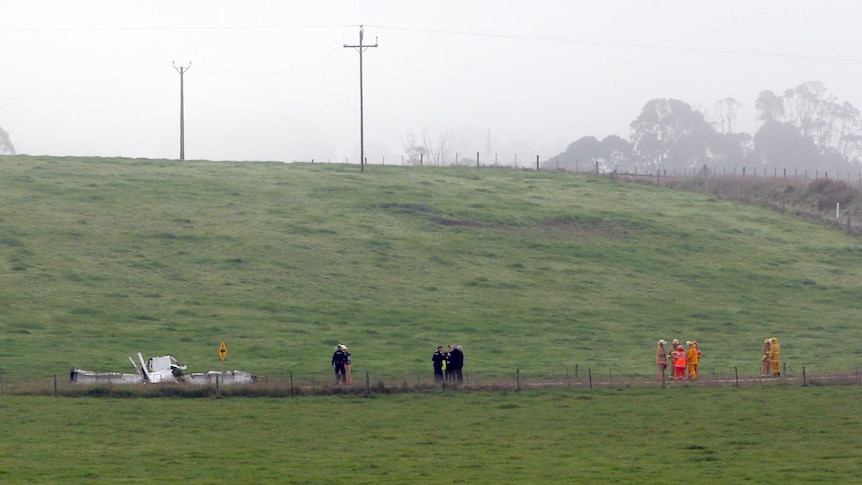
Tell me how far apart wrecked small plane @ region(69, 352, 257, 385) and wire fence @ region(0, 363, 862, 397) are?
44cm

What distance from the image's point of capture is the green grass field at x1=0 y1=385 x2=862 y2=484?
1074 inches

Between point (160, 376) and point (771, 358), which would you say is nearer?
point (160, 376)

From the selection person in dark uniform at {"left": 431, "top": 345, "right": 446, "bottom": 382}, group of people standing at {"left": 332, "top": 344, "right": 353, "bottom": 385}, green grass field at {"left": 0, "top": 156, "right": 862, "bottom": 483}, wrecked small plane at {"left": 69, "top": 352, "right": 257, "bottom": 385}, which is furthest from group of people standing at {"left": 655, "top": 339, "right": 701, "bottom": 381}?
wrecked small plane at {"left": 69, "top": 352, "right": 257, "bottom": 385}

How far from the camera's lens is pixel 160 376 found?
1658 inches

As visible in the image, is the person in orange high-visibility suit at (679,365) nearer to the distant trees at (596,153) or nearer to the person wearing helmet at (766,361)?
the person wearing helmet at (766,361)

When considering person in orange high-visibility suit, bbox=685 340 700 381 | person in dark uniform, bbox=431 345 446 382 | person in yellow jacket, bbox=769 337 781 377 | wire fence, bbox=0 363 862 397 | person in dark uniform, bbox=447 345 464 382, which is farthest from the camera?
person in yellow jacket, bbox=769 337 781 377

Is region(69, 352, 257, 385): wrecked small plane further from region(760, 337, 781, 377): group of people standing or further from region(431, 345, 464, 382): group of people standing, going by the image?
region(760, 337, 781, 377): group of people standing

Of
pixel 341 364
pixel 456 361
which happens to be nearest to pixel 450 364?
pixel 456 361

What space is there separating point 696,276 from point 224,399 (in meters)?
37.5

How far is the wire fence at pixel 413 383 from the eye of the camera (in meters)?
40.0

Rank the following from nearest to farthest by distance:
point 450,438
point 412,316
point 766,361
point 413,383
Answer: point 450,438 → point 413,383 → point 766,361 → point 412,316

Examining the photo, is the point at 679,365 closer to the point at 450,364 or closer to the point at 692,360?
the point at 692,360

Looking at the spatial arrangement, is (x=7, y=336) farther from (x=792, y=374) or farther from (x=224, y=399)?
(x=792, y=374)

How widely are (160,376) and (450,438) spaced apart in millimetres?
13657
